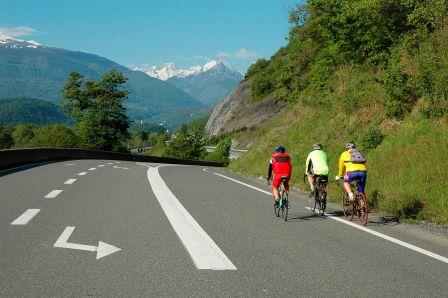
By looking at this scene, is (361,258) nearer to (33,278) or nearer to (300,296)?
(300,296)

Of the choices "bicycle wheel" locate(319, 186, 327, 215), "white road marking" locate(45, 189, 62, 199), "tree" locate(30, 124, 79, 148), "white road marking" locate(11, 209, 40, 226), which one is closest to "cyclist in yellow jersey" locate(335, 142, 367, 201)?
"bicycle wheel" locate(319, 186, 327, 215)

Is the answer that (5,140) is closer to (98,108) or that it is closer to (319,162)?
(98,108)

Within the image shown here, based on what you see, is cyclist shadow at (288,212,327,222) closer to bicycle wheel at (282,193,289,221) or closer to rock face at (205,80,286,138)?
bicycle wheel at (282,193,289,221)

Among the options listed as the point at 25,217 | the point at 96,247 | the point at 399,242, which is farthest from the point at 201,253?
the point at 25,217

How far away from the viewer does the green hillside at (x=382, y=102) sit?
1210cm

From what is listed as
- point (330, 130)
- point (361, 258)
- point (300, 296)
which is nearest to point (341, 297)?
point (300, 296)

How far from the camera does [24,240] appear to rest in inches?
268

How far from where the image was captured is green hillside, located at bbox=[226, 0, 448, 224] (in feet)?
39.7

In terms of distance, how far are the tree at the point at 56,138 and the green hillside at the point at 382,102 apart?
95392 mm

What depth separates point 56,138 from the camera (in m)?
119

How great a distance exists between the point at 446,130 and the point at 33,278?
1167 centimetres

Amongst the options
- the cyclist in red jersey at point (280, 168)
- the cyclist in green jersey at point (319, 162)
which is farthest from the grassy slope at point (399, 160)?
the cyclist in red jersey at point (280, 168)

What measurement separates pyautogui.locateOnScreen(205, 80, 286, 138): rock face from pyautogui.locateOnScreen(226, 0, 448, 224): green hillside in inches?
2471

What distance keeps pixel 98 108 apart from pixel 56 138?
42406 mm
